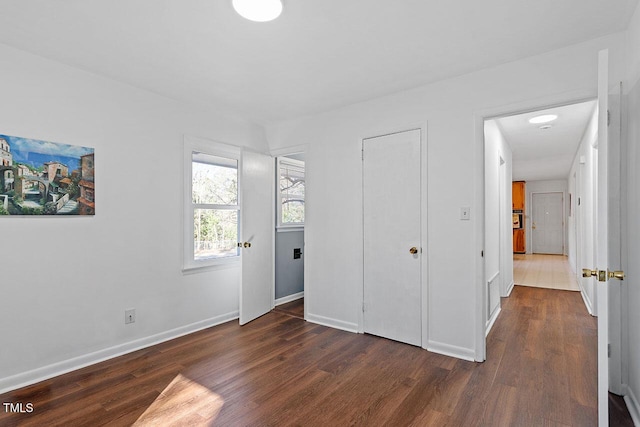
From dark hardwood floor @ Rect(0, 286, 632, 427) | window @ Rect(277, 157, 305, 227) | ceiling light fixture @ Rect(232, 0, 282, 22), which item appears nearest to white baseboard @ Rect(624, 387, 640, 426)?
dark hardwood floor @ Rect(0, 286, 632, 427)

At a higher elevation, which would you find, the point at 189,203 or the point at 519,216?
the point at 189,203

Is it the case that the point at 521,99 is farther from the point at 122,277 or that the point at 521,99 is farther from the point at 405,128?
the point at 122,277

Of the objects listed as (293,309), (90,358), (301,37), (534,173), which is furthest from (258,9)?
(534,173)

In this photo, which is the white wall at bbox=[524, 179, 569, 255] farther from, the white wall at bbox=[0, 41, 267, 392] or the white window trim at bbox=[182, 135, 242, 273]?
the white wall at bbox=[0, 41, 267, 392]


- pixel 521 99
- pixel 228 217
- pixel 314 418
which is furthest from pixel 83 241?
pixel 521 99

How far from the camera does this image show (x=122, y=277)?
296cm

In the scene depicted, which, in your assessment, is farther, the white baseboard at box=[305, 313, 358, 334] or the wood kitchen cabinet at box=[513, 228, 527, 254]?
the wood kitchen cabinet at box=[513, 228, 527, 254]

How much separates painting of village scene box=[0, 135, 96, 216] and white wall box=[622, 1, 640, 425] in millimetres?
3908

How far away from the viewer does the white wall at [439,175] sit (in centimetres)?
253

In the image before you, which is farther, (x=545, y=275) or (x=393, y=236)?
(x=545, y=275)

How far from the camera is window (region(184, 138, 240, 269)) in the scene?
3.53 metres

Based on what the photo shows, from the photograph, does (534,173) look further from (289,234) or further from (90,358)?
(90,358)

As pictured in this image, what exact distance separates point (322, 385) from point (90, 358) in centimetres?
195

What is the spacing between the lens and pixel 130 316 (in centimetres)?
301
